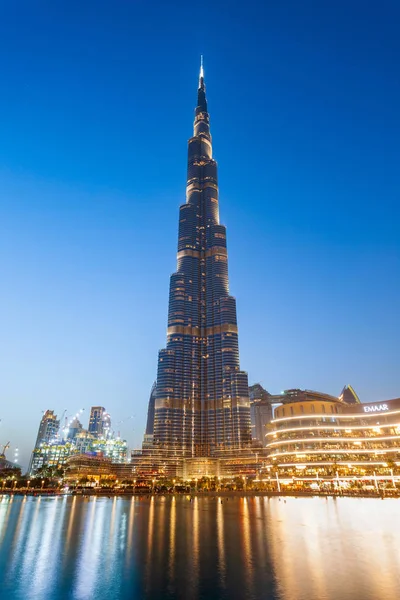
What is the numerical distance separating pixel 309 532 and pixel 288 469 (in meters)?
153

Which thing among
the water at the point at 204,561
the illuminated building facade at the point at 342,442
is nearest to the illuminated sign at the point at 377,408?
the illuminated building facade at the point at 342,442

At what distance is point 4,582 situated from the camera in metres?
32.1

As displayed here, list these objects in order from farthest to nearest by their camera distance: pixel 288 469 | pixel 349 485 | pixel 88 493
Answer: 1. pixel 288 469
2. pixel 88 493
3. pixel 349 485

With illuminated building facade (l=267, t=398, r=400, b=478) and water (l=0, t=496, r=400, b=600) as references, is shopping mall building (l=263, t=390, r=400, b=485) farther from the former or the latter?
water (l=0, t=496, r=400, b=600)

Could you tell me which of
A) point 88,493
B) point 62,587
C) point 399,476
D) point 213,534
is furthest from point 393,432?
point 62,587

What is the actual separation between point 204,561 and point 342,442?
175598 millimetres

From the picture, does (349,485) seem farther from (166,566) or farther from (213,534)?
(166,566)

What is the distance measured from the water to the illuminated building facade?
133 meters

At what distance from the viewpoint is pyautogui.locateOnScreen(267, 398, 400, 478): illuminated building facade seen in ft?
593

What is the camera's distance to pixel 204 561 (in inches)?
1492

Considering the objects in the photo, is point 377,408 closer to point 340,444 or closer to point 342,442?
point 342,442

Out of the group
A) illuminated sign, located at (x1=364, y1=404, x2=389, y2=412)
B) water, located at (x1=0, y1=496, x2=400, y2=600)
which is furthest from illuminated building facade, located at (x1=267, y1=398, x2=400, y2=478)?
water, located at (x1=0, y1=496, x2=400, y2=600)

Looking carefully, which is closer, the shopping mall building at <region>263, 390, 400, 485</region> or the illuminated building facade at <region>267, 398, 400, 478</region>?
the shopping mall building at <region>263, 390, 400, 485</region>

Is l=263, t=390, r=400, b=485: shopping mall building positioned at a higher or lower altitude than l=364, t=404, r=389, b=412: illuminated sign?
lower
